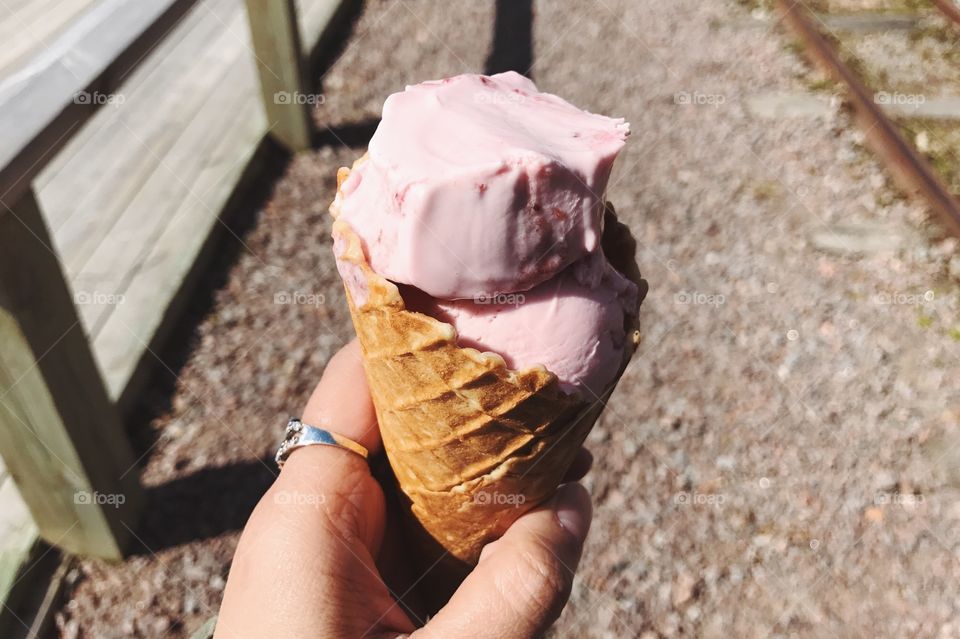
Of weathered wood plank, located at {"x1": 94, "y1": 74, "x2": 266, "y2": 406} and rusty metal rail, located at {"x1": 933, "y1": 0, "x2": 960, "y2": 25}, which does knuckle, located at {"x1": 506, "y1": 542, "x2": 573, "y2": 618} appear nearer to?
weathered wood plank, located at {"x1": 94, "y1": 74, "x2": 266, "y2": 406}

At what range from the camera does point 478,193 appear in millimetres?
1161

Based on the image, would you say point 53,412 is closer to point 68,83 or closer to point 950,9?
point 68,83

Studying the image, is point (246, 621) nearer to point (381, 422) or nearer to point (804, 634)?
point (381, 422)

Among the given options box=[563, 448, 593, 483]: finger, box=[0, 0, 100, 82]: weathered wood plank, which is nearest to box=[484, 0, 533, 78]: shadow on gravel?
box=[0, 0, 100, 82]: weathered wood plank

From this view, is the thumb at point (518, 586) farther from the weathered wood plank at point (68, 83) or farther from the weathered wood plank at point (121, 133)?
the weathered wood plank at point (121, 133)

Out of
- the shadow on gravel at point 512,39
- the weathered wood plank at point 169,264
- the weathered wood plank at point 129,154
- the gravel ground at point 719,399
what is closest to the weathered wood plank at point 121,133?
the weathered wood plank at point 129,154

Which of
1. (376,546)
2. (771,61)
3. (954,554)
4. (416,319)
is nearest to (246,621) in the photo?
(376,546)

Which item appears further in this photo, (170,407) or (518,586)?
(170,407)

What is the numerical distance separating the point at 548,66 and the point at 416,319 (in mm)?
3923

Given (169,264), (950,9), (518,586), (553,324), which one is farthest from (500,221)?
(950,9)

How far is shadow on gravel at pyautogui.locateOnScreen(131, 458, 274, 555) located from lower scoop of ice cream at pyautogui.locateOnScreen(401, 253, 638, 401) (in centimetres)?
170

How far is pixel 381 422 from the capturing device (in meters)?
1.58

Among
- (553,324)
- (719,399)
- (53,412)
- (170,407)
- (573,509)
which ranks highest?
(553,324)

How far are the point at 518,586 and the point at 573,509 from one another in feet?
0.91
